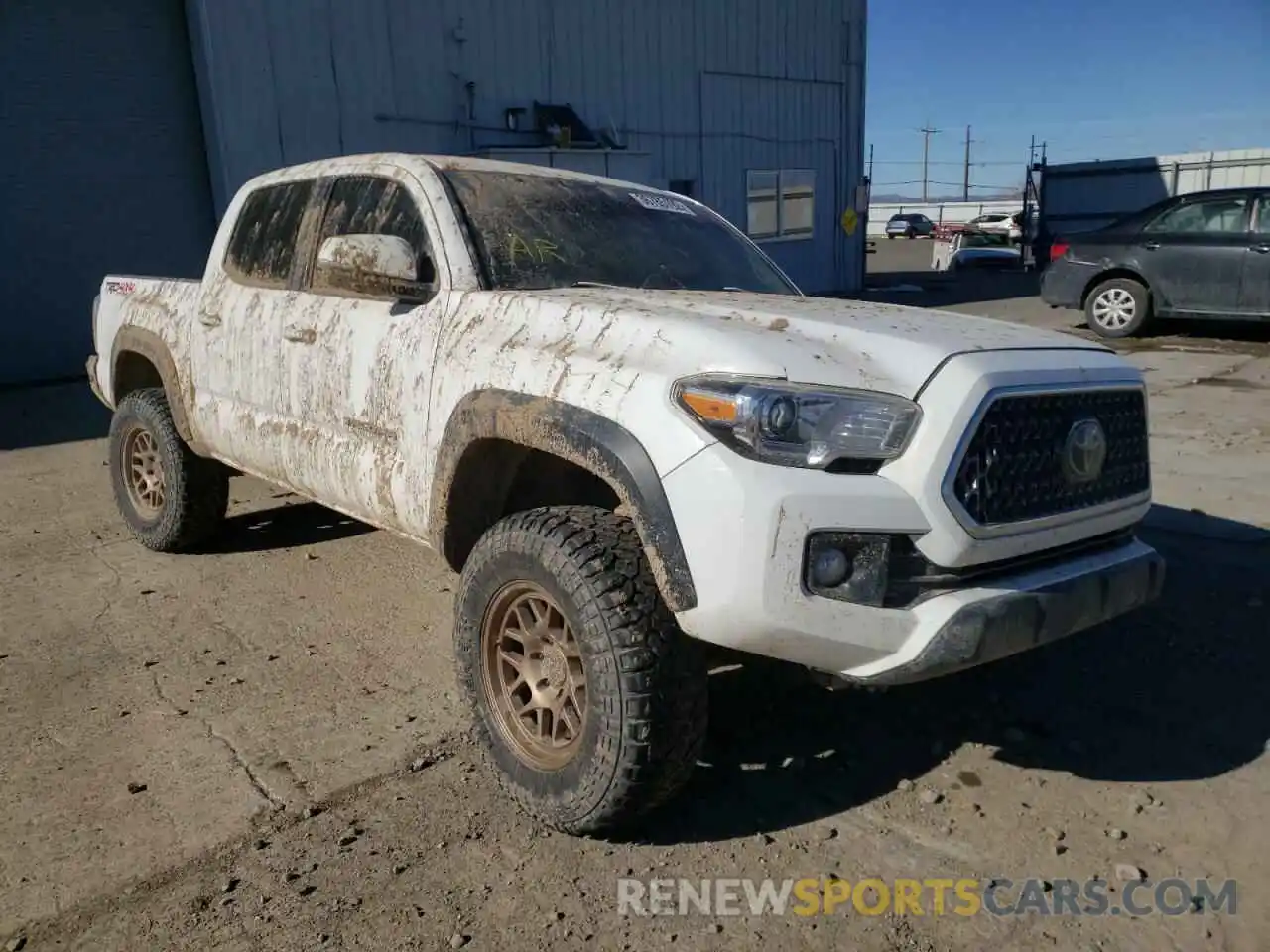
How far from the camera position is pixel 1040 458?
2613 mm

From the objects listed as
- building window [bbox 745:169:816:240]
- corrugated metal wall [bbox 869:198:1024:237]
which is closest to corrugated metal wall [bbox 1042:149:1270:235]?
building window [bbox 745:169:816:240]

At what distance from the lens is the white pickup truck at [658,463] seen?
7.68 ft

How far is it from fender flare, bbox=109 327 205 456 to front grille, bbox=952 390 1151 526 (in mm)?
3658

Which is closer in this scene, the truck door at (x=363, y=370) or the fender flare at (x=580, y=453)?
the fender flare at (x=580, y=453)

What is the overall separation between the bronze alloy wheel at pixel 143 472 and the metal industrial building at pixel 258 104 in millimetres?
6682

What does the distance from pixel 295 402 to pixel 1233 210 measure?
11985 millimetres

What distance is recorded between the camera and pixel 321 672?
3.79 metres

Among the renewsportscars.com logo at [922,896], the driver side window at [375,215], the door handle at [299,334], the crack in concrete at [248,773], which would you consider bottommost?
the renewsportscars.com logo at [922,896]

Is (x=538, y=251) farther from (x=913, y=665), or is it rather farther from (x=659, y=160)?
(x=659, y=160)

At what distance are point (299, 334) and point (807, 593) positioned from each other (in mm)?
2495

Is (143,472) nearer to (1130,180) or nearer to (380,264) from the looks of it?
(380,264)

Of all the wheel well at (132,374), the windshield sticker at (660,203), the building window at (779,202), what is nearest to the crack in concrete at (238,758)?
the wheel well at (132,374)

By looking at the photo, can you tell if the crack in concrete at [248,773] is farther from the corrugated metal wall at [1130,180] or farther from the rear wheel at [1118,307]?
the corrugated metal wall at [1130,180]

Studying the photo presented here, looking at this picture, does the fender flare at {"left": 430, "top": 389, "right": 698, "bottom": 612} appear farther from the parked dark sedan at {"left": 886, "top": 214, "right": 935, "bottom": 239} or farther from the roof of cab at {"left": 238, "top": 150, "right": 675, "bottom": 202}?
the parked dark sedan at {"left": 886, "top": 214, "right": 935, "bottom": 239}
